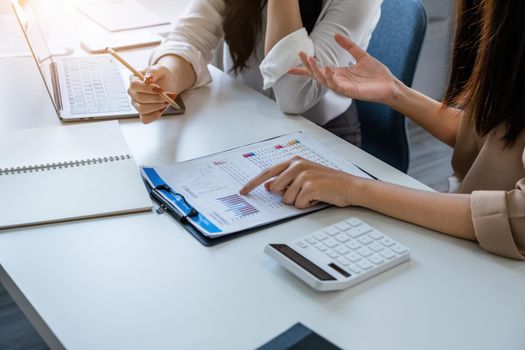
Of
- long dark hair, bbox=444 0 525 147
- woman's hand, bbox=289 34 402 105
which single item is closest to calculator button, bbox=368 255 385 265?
long dark hair, bbox=444 0 525 147

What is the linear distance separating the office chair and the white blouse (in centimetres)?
11

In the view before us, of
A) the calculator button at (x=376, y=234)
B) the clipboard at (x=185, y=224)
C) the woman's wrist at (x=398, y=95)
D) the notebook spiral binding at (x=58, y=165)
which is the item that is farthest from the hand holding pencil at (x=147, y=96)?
the calculator button at (x=376, y=234)

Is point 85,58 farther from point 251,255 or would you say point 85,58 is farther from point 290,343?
point 290,343

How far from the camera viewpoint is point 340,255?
0.95 metres

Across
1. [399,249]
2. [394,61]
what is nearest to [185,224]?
[399,249]

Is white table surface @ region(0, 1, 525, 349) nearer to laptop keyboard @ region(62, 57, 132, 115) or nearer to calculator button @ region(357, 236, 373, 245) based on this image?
calculator button @ region(357, 236, 373, 245)

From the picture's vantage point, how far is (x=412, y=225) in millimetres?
1075

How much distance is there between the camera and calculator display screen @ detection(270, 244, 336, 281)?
2.96 ft

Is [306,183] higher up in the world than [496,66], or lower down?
lower down

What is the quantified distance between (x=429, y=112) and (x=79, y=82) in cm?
79

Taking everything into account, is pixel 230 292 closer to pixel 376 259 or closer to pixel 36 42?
pixel 376 259

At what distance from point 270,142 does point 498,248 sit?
1.61 feet

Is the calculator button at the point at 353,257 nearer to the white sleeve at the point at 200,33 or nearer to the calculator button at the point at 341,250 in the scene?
the calculator button at the point at 341,250

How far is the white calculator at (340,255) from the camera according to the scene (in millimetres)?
908
